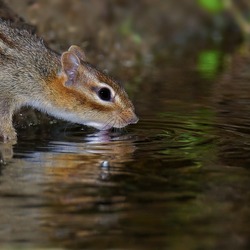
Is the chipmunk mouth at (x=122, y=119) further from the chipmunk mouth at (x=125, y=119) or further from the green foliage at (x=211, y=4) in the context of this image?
the green foliage at (x=211, y=4)

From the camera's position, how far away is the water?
6699mm

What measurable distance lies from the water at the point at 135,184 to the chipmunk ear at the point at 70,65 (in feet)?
2.05

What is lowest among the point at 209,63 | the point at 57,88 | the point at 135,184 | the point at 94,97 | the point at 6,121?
the point at 135,184

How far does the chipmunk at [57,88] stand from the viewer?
35.7ft

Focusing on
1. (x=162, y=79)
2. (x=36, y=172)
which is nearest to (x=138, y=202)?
(x=36, y=172)

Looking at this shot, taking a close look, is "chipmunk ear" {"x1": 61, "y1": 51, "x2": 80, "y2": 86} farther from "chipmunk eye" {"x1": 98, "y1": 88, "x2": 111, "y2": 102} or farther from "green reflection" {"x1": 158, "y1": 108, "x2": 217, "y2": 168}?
"green reflection" {"x1": 158, "y1": 108, "x2": 217, "y2": 168}

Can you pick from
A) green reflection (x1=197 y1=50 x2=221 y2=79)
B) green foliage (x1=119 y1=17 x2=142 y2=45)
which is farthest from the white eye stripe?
green foliage (x1=119 y1=17 x2=142 y2=45)

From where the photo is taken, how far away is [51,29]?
16.7m

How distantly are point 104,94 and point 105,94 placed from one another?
1cm

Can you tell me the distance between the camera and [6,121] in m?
11.0

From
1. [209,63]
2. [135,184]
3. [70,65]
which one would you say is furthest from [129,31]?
[135,184]

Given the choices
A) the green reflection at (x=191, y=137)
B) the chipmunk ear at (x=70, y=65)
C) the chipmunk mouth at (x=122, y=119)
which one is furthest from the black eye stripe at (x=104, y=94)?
the green reflection at (x=191, y=137)

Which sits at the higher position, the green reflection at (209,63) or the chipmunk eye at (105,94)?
the green reflection at (209,63)

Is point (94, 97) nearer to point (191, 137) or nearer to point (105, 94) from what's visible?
point (105, 94)
